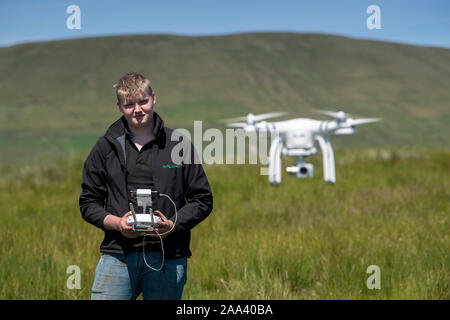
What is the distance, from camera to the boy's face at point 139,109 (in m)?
2.36

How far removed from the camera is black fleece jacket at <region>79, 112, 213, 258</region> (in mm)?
2516

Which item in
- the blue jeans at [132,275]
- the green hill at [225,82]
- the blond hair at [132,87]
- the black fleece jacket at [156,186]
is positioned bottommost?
the blue jeans at [132,275]

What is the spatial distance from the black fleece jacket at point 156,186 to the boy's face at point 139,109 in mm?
114

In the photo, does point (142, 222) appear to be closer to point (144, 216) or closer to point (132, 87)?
point (144, 216)

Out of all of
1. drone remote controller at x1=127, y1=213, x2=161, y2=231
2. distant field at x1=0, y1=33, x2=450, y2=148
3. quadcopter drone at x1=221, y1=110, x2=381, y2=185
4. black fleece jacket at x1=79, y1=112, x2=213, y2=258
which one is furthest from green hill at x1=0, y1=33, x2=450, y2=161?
drone remote controller at x1=127, y1=213, x2=161, y2=231

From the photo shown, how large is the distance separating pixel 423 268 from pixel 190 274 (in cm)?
242

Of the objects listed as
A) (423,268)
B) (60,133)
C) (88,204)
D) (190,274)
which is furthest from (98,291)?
(60,133)

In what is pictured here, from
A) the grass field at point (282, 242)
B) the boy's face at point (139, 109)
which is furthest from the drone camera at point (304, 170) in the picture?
the grass field at point (282, 242)

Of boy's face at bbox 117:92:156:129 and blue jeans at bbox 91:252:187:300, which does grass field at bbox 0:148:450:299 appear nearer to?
blue jeans at bbox 91:252:187:300

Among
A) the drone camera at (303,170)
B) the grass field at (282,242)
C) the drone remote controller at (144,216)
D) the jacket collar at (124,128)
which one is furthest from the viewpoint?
the grass field at (282,242)

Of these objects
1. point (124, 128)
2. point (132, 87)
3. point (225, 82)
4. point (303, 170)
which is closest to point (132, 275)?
point (124, 128)

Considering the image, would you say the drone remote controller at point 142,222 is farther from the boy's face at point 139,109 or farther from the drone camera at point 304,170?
the drone camera at point 304,170

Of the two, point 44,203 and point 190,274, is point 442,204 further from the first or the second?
point 44,203

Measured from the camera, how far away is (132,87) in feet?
7.67
